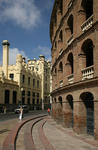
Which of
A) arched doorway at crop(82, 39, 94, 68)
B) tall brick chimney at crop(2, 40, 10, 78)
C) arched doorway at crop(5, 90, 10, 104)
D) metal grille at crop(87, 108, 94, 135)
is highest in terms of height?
tall brick chimney at crop(2, 40, 10, 78)

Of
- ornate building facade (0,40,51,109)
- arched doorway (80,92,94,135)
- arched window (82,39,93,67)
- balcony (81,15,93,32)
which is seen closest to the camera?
balcony (81,15,93,32)

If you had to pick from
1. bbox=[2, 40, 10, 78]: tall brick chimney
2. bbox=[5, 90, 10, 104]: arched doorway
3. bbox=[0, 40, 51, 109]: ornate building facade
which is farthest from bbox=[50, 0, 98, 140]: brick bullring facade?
bbox=[2, 40, 10, 78]: tall brick chimney

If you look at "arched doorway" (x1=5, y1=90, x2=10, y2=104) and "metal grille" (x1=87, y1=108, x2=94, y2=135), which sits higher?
"arched doorway" (x1=5, y1=90, x2=10, y2=104)

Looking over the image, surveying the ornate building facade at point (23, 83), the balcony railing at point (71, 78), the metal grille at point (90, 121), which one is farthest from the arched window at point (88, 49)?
the ornate building facade at point (23, 83)

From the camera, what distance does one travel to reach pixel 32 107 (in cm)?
5262

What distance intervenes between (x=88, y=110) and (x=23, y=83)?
1468 inches

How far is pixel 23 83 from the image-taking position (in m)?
48.7

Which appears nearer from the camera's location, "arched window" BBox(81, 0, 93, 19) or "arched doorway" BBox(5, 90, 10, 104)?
"arched window" BBox(81, 0, 93, 19)

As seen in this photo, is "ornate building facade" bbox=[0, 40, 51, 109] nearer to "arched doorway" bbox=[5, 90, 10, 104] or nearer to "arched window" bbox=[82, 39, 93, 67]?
"arched doorway" bbox=[5, 90, 10, 104]

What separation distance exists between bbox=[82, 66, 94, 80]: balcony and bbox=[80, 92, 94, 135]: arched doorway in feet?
4.38

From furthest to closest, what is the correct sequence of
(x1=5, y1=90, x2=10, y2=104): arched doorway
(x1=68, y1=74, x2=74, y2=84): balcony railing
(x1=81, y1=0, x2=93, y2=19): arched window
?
(x1=5, y1=90, x2=10, y2=104): arched doorway, (x1=68, y1=74, x2=74, y2=84): balcony railing, (x1=81, y1=0, x2=93, y2=19): arched window

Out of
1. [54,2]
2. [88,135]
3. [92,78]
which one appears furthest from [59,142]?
[54,2]

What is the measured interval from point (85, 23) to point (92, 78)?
15.5 feet

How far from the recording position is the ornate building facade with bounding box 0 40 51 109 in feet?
137
